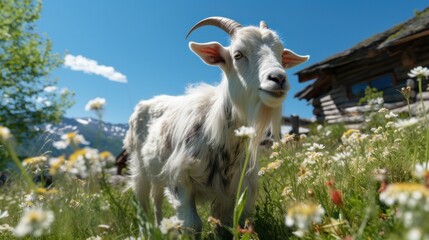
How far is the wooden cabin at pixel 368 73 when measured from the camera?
13.9 metres

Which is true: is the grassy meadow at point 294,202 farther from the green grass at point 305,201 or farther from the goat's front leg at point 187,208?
the goat's front leg at point 187,208

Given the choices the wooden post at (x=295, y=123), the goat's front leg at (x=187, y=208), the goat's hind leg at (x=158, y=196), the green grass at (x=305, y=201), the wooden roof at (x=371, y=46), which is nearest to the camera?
the green grass at (x=305, y=201)

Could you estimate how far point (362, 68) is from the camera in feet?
57.5

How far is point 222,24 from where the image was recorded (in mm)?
4234

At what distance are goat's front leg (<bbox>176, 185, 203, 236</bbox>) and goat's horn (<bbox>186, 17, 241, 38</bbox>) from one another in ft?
5.62

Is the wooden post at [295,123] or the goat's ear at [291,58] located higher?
the wooden post at [295,123]

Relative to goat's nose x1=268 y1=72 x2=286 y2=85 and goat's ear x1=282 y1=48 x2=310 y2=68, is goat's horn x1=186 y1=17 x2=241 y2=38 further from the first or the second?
goat's nose x1=268 y1=72 x2=286 y2=85

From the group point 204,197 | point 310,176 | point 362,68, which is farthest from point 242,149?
point 362,68

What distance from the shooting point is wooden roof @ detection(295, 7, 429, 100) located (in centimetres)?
1288

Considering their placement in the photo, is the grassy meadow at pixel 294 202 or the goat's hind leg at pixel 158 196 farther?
the goat's hind leg at pixel 158 196

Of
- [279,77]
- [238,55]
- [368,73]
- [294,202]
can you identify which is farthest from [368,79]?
[294,202]

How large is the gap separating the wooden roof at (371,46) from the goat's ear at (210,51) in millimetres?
10892

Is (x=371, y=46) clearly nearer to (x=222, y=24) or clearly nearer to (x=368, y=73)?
(x=368, y=73)

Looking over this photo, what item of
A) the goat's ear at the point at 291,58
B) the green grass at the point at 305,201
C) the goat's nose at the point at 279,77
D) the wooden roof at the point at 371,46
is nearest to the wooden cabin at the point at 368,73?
the wooden roof at the point at 371,46
